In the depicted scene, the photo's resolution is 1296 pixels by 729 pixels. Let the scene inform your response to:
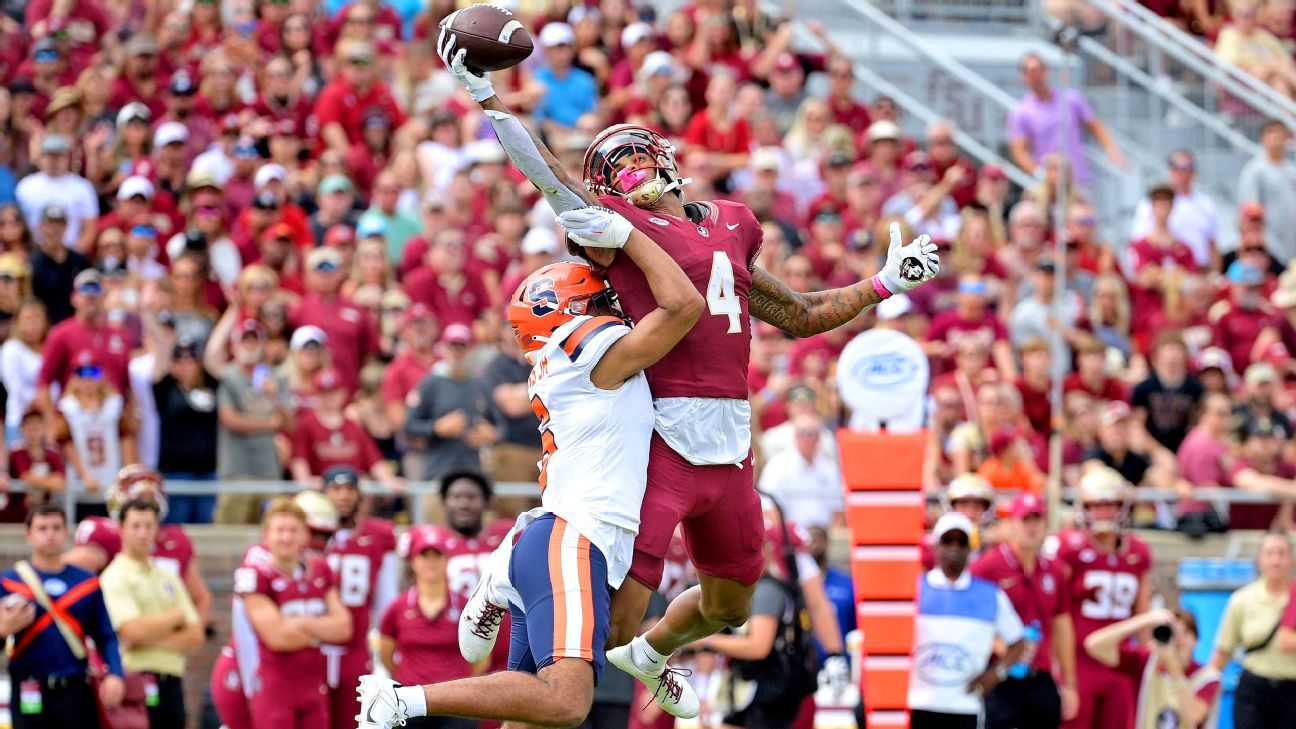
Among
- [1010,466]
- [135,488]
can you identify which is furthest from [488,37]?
[1010,466]

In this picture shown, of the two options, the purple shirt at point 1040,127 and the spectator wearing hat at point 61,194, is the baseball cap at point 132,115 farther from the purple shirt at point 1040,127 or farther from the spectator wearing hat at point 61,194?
the purple shirt at point 1040,127

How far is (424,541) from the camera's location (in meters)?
12.0

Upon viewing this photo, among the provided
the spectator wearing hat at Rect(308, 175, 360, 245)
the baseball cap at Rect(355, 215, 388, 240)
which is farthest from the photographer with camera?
the spectator wearing hat at Rect(308, 175, 360, 245)

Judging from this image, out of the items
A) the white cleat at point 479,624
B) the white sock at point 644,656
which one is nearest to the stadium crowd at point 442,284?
the white sock at point 644,656

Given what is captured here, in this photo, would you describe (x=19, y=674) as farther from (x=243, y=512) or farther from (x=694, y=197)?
(x=694, y=197)

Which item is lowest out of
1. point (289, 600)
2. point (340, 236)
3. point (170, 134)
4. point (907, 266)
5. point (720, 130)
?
point (289, 600)


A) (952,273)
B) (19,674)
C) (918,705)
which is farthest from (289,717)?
(952,273)

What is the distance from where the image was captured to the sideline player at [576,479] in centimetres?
751

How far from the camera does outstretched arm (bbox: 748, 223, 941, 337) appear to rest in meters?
8.42

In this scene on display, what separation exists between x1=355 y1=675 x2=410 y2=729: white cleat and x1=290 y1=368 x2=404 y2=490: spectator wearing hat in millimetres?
6314

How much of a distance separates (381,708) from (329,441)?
657cm

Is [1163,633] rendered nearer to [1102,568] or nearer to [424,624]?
[1102,568]

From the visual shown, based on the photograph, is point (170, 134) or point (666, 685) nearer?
point (666, 685)

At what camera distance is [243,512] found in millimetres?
13531
